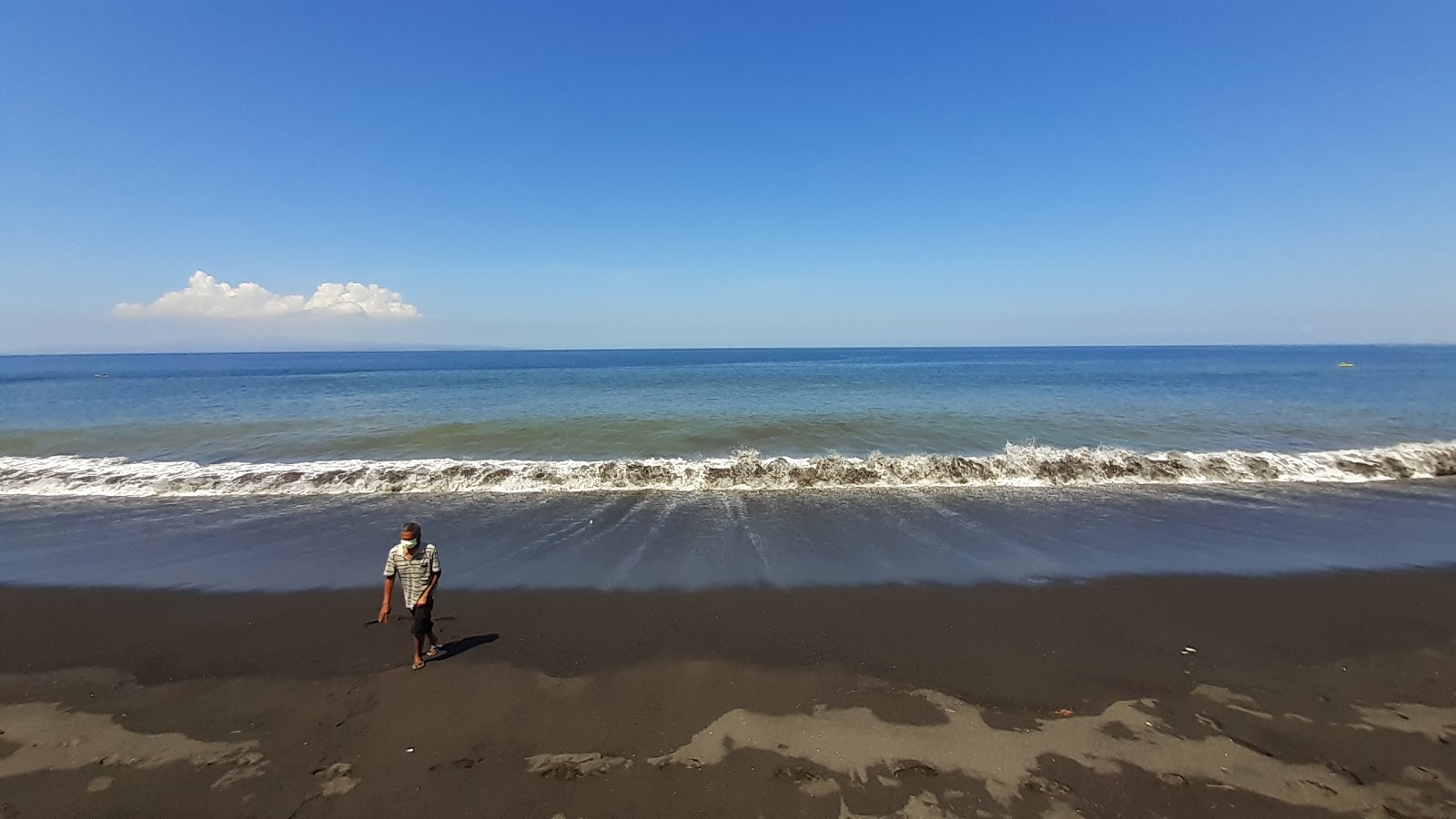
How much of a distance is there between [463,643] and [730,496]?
787cm

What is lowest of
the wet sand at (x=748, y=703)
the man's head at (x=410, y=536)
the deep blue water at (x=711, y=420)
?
the wet sand at (x=748, y=703)

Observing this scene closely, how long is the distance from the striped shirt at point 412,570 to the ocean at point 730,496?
2652 mm

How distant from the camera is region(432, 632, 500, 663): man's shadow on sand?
23.0 ft

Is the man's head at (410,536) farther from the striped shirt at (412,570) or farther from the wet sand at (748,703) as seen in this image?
the wet sand at (748,703)

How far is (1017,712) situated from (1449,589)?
343 inches

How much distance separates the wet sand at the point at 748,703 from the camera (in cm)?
482

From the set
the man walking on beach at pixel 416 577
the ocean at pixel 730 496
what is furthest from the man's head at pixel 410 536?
the ocean at pixel 730 496

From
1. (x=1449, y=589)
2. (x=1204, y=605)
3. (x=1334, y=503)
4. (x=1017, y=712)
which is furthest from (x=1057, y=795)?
(x=1334, y=503)

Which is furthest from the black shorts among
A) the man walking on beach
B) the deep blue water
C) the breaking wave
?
the deep blue water

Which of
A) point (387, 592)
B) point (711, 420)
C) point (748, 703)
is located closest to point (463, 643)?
point (387, 592)

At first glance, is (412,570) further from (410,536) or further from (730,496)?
(730,496)

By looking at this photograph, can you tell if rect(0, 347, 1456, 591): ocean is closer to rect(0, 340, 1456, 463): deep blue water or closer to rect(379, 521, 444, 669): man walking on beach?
rect(0, 340, 1456, 463): deep blue water

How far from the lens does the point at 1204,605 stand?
8.18 metres

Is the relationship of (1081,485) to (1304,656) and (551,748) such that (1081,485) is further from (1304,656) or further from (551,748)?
(551,748)
